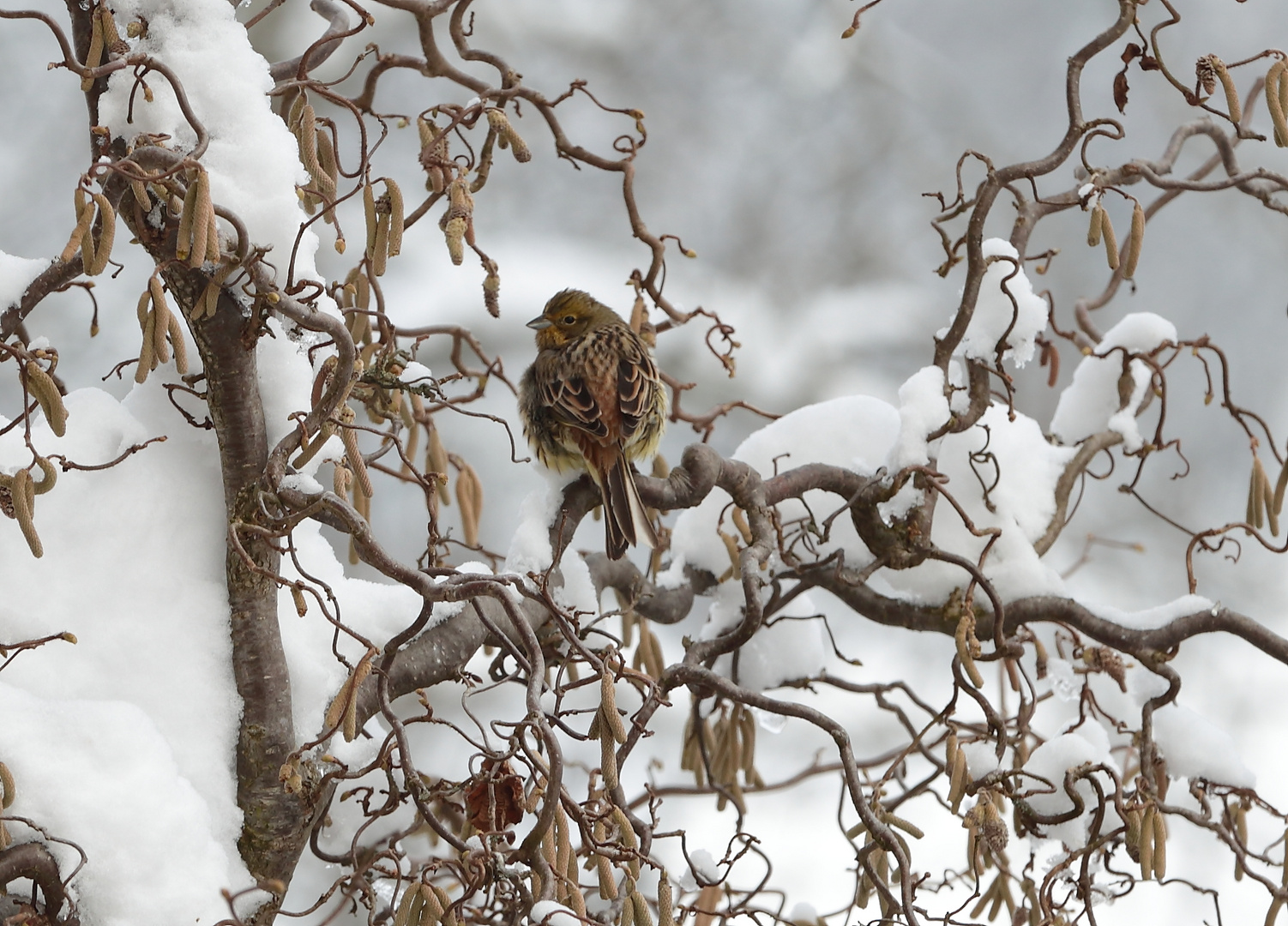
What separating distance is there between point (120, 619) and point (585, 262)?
5.23m

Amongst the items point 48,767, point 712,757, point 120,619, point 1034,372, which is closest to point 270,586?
point 120,619

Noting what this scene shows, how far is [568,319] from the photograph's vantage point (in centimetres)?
394

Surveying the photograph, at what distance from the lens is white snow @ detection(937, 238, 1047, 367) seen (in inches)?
104

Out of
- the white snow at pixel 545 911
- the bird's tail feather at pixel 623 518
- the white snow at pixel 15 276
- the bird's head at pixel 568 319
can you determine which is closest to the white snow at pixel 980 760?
the bird's tail feather at pixel 623 518

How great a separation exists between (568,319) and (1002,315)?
1.62 meters

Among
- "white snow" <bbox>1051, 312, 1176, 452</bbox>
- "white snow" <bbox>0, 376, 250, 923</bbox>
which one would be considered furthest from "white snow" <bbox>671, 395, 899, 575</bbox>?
"white snow" <bbox>0, 376, 250, 923</bbox>

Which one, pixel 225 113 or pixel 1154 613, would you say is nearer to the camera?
pixel 225 113

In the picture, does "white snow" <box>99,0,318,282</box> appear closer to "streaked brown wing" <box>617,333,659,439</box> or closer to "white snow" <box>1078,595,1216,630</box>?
"streaked brown wing" <box>617,333,659,439</box>

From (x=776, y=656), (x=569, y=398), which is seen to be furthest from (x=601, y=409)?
(x=776, y=656)

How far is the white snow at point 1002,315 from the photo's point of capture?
104 inches

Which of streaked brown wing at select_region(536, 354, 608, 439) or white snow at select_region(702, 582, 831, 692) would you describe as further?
streaked brown wing at select_region(536, 354, 608, 439)

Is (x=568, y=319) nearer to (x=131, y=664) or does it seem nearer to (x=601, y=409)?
(x=601, y=409)

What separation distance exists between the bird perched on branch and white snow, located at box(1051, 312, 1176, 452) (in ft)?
3.58

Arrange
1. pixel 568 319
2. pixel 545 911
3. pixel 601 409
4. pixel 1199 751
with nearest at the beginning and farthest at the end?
1. pixel 545 911
2. pixel 1199 751
3. pixel 601 409
4. pixel 568 319
